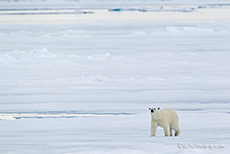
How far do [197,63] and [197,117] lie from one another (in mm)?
4864

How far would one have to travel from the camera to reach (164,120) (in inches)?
164

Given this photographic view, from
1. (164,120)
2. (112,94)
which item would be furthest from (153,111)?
(112,94)

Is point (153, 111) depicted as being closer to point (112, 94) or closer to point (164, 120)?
point (164, 120)

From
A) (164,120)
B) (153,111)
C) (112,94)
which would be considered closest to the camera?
(153,111)

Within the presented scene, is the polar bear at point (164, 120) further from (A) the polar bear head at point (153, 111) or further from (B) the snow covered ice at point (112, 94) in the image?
(B) the snow covered ice at point (112, 94)

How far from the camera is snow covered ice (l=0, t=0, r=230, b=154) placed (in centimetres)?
402

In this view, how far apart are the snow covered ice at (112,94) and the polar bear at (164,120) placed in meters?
0.11

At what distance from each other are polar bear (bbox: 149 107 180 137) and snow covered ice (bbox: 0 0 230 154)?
11cm

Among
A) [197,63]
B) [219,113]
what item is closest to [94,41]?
[197,63]

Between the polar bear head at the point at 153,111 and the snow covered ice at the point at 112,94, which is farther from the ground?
the snow covered ice at the point at 112,94

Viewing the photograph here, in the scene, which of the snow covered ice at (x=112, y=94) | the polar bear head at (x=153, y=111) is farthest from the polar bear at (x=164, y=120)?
the snow covered ice at (x=112, y=94)

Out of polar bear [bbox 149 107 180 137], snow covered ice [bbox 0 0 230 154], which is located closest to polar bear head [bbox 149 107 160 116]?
polar bear [bbox 149 107 180 137]

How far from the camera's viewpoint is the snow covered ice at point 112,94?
4016 millimetres

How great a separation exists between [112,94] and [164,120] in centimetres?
286
